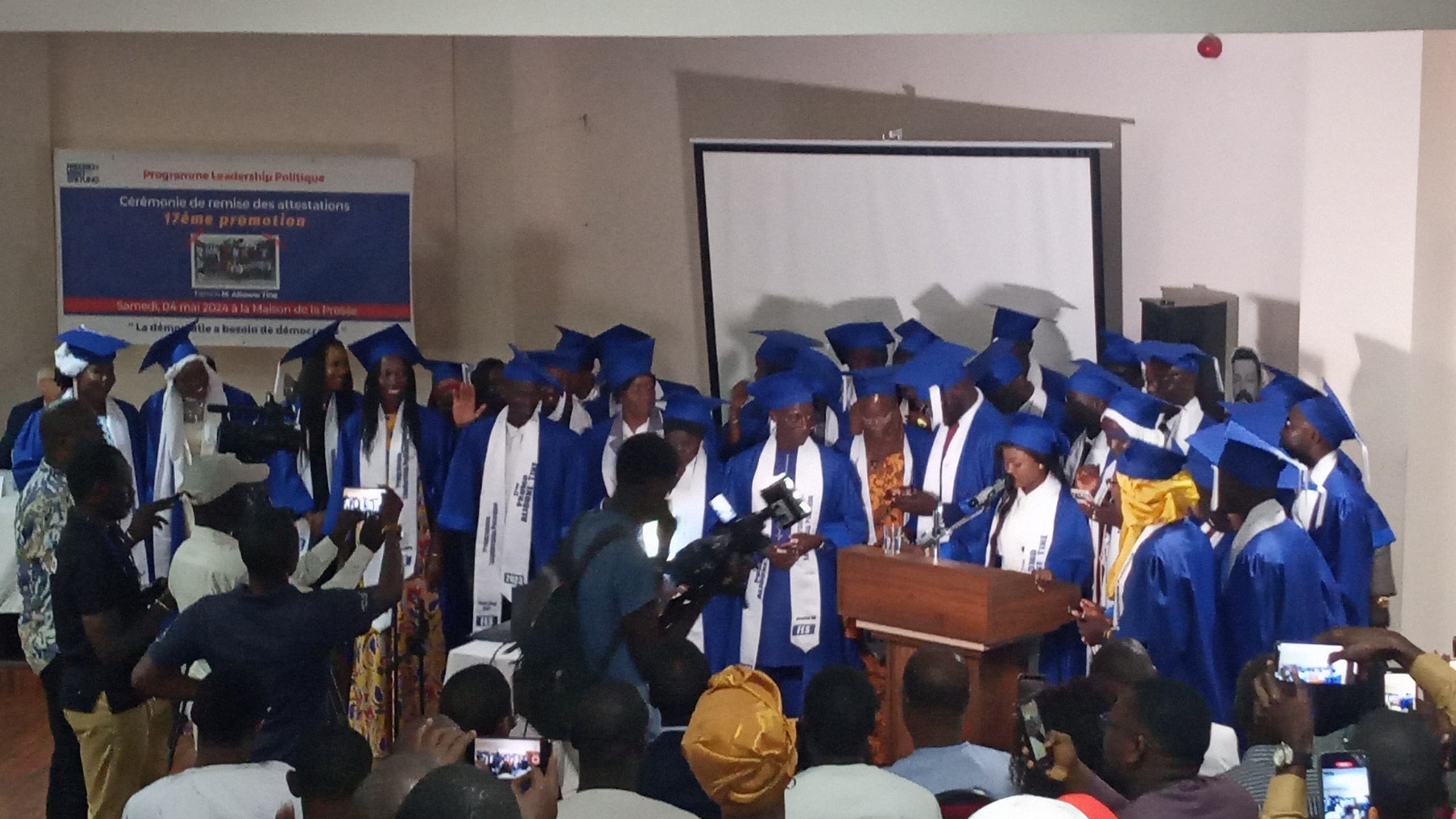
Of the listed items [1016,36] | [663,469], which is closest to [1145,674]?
[663,469]

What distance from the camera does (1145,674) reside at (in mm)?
3738

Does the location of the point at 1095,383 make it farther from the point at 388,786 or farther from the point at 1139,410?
the point at 388,786

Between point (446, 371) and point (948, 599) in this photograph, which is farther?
point (446, 371)

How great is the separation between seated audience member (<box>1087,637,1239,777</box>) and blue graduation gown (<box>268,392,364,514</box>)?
127 inches

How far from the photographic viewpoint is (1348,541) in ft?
16.7

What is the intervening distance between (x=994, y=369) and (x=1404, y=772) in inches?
144

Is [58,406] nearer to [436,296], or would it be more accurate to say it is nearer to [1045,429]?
[1045,429]

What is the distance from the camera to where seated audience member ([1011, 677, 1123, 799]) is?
11.4 ft

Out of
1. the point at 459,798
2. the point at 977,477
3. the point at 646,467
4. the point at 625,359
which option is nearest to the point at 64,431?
the point at 646,467

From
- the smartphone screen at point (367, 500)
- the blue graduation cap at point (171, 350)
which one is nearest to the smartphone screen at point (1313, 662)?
the smartphone screen at point (367, 500)

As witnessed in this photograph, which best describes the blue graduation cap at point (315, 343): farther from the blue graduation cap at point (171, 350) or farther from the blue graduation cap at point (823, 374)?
the blue graduation cap at point (823, 374)

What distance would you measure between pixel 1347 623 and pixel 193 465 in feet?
11.5

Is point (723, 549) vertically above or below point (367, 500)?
below

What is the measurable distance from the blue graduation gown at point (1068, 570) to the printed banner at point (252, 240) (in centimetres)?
399
